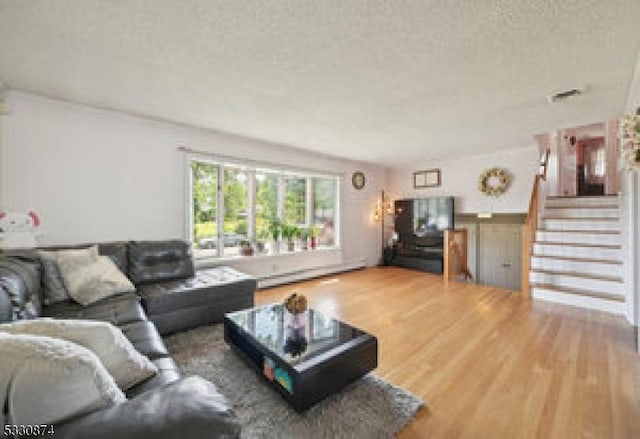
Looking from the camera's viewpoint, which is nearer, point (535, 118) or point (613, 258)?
point (535, 118)

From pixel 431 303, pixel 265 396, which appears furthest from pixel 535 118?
pixel 265 396

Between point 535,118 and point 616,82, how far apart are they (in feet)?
2.87

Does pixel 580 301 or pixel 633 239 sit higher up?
pixel 633 239

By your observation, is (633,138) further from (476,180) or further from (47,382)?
(476,180)

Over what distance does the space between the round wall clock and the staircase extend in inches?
123

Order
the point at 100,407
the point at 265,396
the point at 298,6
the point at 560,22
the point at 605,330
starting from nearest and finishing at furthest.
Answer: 1. the point at 100,407
2. the point at 298,6
3. the point at 560,22
4. the point at 265,396
5. the point at 605,330

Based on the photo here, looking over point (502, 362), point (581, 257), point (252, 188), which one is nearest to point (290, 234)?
point (252, 188)

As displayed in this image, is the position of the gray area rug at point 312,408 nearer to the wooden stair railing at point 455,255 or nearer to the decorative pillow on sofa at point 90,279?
the decorative pillow on sofa at point 90,279

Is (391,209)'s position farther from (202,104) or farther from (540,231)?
(202,104)

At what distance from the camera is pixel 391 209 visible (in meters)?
6.28

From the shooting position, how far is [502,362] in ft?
6.89

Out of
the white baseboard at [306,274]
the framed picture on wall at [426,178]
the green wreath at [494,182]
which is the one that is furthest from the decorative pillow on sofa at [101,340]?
the framed picture on wall at [426,178]

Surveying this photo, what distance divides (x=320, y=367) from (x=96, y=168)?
315 cm

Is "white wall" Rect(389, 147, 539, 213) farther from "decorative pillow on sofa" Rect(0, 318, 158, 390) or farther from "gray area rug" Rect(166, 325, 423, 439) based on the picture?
"decorative pillow on sofa" Rect(0, 318, 158, 390)
